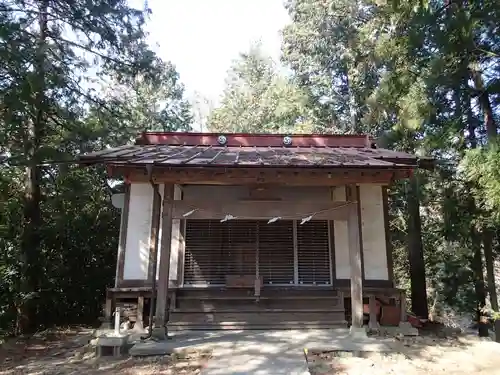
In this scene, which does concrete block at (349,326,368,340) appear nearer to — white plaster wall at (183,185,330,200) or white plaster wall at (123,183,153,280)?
A: white plaster wall at (183,185,330,200)

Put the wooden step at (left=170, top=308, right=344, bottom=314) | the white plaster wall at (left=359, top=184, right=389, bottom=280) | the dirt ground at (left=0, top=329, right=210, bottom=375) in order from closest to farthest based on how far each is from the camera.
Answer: the dirt ground at (left=0, top=329, right=210, bottom=375) < the wooden step at (left=170, top=308, right=344, bottom=314) < the white plaster wall at (left=359, top=184, right=389, bottom=280)

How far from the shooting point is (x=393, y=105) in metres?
8.73

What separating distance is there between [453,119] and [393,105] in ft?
4.50

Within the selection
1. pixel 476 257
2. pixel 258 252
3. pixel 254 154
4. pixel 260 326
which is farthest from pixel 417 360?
pixel 476 257

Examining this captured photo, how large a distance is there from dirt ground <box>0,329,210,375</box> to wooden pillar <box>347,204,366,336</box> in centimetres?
224

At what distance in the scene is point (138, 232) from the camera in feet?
24.0

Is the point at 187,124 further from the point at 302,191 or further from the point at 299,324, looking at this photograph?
the point at 299,324

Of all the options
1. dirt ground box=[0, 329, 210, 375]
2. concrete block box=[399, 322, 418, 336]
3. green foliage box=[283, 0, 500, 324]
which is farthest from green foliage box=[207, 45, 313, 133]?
dirt ground box=[0, 329, 210, 375]

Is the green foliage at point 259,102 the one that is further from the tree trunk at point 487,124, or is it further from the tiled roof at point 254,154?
the tree trunk at point 487,124

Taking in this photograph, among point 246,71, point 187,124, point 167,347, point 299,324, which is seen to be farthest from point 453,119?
point 246,71

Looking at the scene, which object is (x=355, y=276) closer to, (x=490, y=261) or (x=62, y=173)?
(x=490, y=261)

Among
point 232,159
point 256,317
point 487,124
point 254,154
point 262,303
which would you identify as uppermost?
point 487,124

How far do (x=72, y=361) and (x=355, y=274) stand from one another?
4364 mm

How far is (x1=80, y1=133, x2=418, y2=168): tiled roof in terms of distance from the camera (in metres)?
5.99
